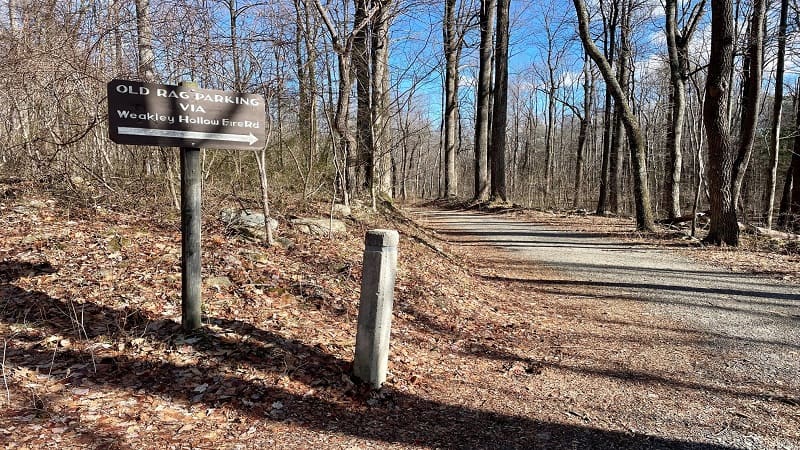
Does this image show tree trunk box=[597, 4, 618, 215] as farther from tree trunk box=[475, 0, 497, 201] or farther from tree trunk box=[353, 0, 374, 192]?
tree trunk box=[353, 0, 374, 192]

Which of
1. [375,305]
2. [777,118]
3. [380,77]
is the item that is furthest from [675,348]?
[777,118]

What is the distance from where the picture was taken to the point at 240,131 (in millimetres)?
3488

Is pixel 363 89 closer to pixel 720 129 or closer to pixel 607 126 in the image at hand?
pixel 720 129

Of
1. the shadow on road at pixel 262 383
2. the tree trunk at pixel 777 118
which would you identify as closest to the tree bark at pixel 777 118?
the tree trunk at pixel 777 118

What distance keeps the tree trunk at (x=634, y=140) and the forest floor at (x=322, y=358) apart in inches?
246

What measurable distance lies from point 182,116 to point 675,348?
4914 millimetres

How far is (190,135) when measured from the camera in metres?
3.28

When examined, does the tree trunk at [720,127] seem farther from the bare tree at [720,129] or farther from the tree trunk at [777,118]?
the tree trunk at [777,118]

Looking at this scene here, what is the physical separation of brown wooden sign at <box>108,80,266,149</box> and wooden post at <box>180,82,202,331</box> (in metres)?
0.17

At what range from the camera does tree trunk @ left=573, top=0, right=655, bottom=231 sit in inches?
473

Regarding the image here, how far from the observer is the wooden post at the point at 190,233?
3.44 m

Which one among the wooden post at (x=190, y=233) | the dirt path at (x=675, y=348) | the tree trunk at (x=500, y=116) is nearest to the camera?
the dirt path at (x=675, y=348)

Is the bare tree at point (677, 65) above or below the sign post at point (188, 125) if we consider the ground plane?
above

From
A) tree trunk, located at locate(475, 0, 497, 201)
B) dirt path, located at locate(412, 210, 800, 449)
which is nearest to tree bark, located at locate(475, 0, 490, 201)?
tree trunk, located at locate(475, 0, 497, 201)
